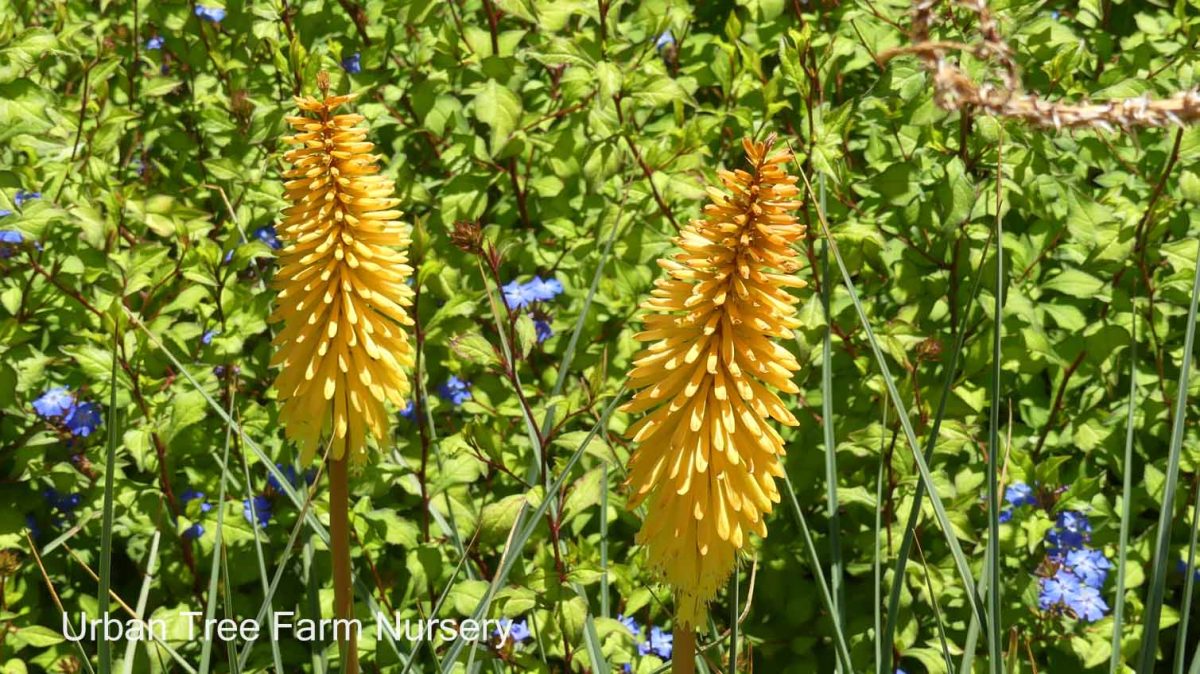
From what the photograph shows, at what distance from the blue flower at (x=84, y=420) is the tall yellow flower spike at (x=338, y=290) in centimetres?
149

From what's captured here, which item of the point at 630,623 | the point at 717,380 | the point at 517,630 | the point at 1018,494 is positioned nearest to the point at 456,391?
the point at 517,630

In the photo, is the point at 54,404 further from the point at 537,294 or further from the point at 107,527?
the point at 107,527

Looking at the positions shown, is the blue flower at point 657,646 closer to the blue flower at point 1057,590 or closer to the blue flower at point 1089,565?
the blue flower at point 1057,590

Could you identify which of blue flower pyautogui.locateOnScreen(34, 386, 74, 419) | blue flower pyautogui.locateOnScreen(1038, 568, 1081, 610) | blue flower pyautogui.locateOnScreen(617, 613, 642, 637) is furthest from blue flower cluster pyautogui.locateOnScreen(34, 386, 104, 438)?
blue flower pyautogui.locateOnScreen(1038, 568, 1081, 610)

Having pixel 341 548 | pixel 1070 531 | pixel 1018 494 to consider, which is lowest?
pixel 341 548

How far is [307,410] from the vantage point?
2803 millimetres

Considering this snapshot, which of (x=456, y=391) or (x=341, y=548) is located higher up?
(x=456, y=391)

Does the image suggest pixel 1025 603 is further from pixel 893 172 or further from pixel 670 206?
pixel 670 206

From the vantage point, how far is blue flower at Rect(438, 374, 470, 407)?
4082mm

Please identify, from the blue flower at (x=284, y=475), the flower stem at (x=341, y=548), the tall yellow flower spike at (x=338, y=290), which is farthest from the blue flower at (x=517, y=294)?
the flower stem at (x=341, y=548)

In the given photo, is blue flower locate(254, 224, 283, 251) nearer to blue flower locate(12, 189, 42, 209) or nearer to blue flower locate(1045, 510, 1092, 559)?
blue flower locate(12, 189, 42, 209)

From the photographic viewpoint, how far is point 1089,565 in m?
3.95

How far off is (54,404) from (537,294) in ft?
5.20

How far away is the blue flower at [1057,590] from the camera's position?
150 inches
